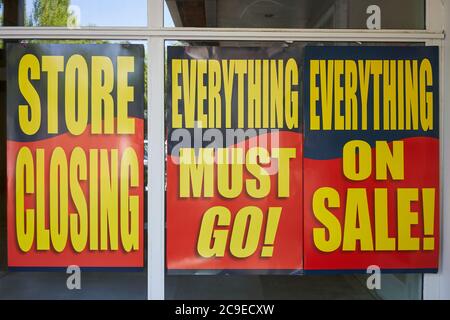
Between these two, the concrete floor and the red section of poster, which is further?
the concrete floor

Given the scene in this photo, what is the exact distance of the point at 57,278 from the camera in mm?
Answer: 3424

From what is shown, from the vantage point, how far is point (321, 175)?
337cm

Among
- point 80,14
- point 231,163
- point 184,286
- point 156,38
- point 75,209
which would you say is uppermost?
point 80,14

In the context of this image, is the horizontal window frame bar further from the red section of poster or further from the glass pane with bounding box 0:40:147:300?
the red section of poster

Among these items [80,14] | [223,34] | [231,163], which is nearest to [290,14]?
[223,34]

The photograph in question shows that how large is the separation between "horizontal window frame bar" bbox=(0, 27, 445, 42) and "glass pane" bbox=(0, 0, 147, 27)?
7 cm

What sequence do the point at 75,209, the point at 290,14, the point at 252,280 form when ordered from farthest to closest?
the point at 252,280 → the point at 290,14 → the point at 75,209

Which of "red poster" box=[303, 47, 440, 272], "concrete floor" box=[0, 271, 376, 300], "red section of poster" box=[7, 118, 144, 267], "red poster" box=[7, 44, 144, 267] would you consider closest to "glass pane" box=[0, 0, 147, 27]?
"red poster" box=[7, 44, 144, 267]

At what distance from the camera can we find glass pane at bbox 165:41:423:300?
3350 mm

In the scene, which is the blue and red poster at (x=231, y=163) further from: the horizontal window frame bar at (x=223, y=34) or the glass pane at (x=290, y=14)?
the glass pane at (x=290, y=14)

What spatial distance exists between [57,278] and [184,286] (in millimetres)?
1001

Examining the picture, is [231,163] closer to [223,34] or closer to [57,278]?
[223,34]

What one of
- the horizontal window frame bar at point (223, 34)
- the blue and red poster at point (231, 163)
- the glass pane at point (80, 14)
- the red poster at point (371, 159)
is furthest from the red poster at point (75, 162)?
the red poster at point (371, 159)
